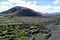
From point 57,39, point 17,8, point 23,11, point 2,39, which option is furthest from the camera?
point 17,8

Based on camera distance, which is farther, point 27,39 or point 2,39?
point 27,39

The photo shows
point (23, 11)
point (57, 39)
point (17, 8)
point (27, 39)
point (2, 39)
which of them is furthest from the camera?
point (17, 8)

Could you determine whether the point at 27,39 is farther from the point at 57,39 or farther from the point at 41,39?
the point at 57,39

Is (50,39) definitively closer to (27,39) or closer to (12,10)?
(27,39)

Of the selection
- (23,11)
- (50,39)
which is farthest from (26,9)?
(50,39)

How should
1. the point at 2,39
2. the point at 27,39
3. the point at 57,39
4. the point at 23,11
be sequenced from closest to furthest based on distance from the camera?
the point at 2,39 < the point at 27,39 < the point at 57,39 < the point at 23,11

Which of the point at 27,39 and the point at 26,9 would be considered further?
the point at 26,9

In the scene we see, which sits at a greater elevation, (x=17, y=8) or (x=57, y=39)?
(x=57, y=39)

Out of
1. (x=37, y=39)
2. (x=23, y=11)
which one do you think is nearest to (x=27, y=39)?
(x=37, y=39)

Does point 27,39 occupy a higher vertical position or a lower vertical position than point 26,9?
higher
